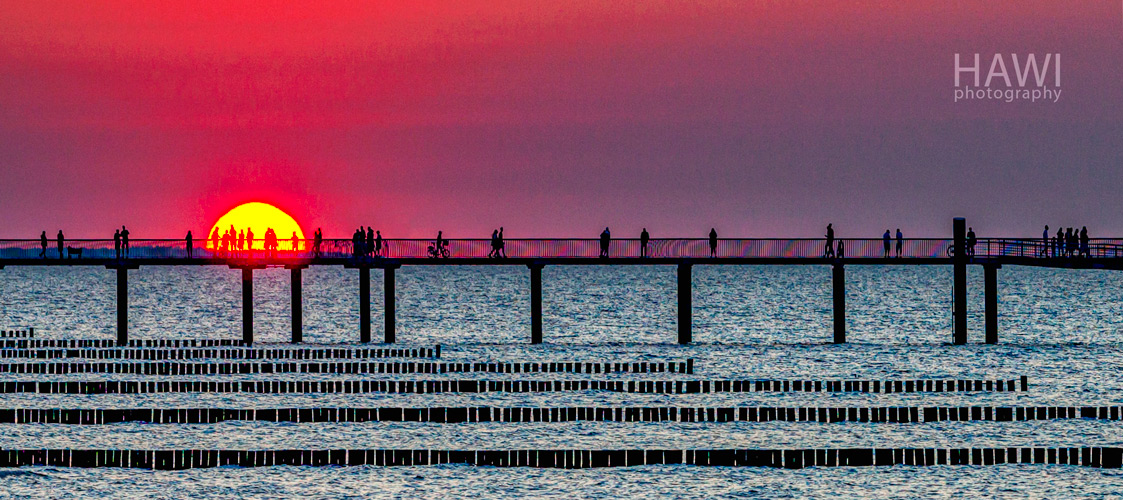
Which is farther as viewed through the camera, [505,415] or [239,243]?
[239,243]

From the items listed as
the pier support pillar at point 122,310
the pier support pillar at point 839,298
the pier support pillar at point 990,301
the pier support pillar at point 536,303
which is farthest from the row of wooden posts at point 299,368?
the pier support pillar at point 990,301

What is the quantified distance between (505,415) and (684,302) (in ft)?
72.8

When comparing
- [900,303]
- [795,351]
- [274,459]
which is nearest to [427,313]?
[900,303]

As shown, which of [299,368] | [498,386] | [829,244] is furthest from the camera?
[829,244]

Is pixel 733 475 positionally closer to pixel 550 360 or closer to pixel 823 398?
pixel 823 398

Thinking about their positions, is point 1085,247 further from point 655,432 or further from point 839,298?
point 655,432

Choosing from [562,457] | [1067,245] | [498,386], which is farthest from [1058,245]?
[562,457]

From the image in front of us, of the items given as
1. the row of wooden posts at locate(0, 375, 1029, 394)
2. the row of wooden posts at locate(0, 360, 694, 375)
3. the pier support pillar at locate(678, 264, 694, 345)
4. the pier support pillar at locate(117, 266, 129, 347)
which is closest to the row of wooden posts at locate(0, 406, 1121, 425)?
the row of wooden posts at locate(0, 375, 1029, 394)

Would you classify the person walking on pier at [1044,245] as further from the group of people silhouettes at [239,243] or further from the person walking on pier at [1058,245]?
the group of people silhouettes at [239,243]

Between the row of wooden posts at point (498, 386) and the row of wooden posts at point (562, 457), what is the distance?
496 inches

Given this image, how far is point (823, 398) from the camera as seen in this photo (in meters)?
44.0

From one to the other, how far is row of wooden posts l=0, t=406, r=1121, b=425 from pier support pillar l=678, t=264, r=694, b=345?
19115 millimetres

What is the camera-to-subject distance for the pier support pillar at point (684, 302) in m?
58.2

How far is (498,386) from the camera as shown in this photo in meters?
46.0
